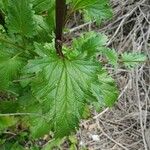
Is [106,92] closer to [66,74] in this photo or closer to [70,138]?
[66,74]

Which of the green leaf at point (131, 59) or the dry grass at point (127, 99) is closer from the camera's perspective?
the green leaf at point (131, 59)

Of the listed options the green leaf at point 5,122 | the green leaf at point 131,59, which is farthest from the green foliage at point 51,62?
the green leaf at point 5,122

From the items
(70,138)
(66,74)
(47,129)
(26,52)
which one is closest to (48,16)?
(26,52)

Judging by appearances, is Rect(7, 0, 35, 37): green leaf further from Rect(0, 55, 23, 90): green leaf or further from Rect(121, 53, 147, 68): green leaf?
Rect(121, 53, 147, 68): green leaf

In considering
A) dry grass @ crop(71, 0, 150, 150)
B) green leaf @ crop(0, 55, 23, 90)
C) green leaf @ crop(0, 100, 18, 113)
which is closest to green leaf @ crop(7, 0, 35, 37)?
green leaf @ crop(0, 55, 23, 90)

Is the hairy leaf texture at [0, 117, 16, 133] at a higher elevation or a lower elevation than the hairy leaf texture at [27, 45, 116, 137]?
lower

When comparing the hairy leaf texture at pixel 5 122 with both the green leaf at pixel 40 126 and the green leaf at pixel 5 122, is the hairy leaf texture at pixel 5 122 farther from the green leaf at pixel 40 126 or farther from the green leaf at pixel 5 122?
the green leaf at pixel 40 126
